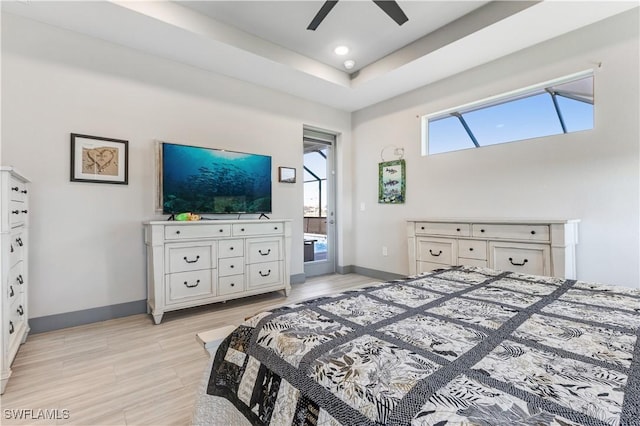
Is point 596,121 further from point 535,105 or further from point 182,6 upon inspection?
point 182,6

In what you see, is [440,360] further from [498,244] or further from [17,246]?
[17,246]

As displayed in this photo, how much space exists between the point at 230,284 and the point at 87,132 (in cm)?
190

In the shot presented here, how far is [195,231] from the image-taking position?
113 inches

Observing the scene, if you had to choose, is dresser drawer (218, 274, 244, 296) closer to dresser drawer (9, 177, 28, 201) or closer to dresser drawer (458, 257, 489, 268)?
dresser drawer (9, 177, 28, 201)

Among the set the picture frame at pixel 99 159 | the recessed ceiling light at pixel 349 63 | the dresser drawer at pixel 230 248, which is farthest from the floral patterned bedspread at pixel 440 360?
the recessed ceiling light at pixel 349 63

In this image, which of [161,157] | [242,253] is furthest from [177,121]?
[242,253]

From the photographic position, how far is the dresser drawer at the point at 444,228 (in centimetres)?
309

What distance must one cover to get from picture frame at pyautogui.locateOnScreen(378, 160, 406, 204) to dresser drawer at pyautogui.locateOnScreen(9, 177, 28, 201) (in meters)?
3.74

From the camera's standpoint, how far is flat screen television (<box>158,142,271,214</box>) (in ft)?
9.83

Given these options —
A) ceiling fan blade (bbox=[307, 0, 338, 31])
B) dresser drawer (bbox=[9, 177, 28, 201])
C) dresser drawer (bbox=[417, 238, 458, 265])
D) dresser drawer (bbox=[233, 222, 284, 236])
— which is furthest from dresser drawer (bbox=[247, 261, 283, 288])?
ceiling fan blade (bbox=[307, 0, 338, 31])

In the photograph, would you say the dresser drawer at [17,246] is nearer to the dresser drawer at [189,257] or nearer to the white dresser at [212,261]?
the white dresser at [212,261]

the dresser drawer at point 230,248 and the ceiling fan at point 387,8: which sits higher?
the ceiling fan at point 387,8

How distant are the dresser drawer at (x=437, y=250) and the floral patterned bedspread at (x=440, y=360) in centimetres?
→ 182

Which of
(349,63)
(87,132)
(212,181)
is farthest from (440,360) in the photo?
(349,63)
